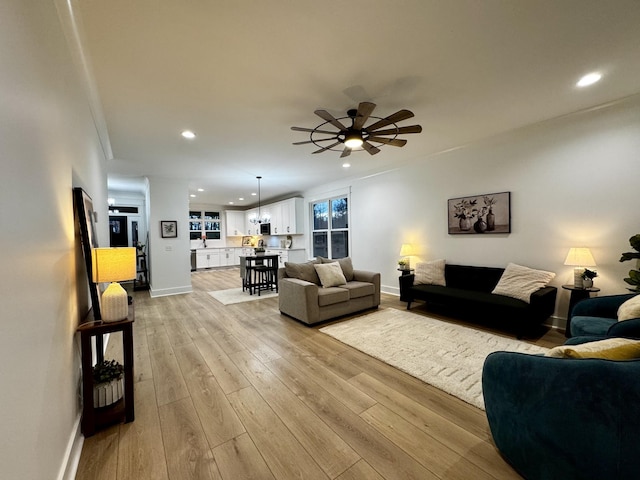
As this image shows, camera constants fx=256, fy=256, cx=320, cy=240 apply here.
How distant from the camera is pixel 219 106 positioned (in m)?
2.75

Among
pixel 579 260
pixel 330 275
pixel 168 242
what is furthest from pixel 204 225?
pixel 579 260

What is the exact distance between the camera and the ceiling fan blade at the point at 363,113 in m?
2.17

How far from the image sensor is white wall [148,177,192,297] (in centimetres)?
568

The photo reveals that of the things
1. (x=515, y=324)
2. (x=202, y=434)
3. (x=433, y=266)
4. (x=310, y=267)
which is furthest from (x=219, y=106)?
(x=515, y=324)

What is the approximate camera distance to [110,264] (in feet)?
5.86

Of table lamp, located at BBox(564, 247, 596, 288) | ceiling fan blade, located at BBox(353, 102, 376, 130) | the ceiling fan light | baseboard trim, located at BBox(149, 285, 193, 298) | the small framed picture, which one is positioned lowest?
baseboard trim, located at BBox(149, 285, 193, 298)

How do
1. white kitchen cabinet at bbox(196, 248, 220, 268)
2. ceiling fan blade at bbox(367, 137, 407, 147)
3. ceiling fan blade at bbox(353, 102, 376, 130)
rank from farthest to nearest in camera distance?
1. white kitchen cabinet at bbox(196, 248, 220, 268)
2. ceiling fan blade at bbox(367, 137, 407, 147)
3. ceiling fan blade at bbox(353, 102, 376, 130)

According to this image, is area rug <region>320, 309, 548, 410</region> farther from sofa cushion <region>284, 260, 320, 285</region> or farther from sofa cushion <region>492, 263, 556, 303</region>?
sofa cushion <region>284, 260, 320, 285</region>

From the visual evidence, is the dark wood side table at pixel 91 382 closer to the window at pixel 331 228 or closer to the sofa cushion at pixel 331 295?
the sofa cushion at pixel 331 295

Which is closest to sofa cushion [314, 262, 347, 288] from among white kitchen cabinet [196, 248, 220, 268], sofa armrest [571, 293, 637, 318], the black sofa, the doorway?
the black sofa

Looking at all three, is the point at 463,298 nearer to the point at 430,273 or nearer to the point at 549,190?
the point at 430,273

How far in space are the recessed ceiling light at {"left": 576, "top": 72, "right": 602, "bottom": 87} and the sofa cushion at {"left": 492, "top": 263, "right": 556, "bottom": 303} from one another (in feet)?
6.94

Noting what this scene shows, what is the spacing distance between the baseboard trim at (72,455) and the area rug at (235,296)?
336cm

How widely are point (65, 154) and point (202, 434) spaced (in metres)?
2.04
